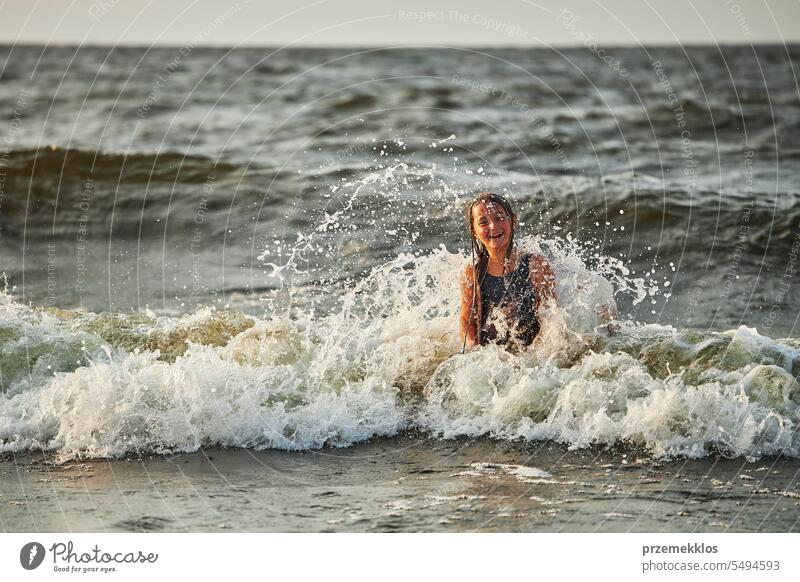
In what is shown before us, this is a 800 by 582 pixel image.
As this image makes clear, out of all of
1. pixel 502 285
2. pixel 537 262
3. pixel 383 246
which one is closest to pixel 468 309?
pixel 502 285

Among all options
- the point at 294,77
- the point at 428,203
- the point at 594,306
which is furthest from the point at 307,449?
the point at 294,77

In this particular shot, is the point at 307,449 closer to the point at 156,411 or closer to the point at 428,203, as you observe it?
the point at 156,411

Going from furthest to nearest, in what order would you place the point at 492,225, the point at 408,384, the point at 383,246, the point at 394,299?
the point at 383,246 < the point at 394,299 < the point at 408,384 < the point at 492,225

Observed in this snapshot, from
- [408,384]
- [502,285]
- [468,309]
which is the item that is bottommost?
[408,384]

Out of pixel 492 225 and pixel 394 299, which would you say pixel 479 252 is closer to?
pixel 492 225

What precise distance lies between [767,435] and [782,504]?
680 mm

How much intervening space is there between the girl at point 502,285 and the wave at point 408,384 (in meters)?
0.13

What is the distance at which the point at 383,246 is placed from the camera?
28.6 feet

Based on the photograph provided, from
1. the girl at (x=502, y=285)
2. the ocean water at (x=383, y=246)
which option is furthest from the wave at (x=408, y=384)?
the girl at (x=502, y=285)

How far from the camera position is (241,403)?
18.5 ft

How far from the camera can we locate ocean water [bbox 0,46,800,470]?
219 inches

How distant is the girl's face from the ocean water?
37 centimetres

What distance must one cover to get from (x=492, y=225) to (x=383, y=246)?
304 centimetres

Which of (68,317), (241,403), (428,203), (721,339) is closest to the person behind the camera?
(241,403)
